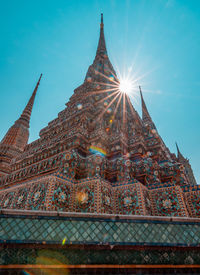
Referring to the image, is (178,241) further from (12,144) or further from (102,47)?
(102,47)

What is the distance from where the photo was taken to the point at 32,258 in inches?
123

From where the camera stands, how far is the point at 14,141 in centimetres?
2530

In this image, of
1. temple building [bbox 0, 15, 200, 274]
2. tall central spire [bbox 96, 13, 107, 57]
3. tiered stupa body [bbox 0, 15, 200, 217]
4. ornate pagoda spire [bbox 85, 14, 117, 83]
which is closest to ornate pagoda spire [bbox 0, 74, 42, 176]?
temple building [bbox 0, 15, 200, 274]

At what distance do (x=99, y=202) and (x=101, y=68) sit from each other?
74.2ft

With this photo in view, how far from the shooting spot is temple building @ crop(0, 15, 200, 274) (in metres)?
3.34

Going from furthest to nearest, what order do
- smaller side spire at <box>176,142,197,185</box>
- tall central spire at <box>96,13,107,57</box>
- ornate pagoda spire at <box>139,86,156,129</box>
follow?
1. tall central spire at <box>96,13,107,57</box>
2. smaller side spire at <box>176,142,197,185</box>
3. ornate pagoda spire at <box>139,86,156,129</box>

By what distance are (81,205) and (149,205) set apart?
11.9ft

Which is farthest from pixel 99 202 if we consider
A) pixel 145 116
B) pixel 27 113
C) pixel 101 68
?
pixel 27 113

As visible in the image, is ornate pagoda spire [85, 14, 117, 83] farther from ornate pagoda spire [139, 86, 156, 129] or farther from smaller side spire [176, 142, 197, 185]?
smaller side spire [176, 142, 197, 185]

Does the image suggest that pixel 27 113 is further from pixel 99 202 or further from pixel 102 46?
pixel 99 202

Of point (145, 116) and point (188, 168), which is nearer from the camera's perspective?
point (145, 116)

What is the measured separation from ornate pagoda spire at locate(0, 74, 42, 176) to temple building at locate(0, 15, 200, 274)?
24 centimetres

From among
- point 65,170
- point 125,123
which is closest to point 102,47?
point 125,123

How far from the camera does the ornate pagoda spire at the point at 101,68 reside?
935 inches
